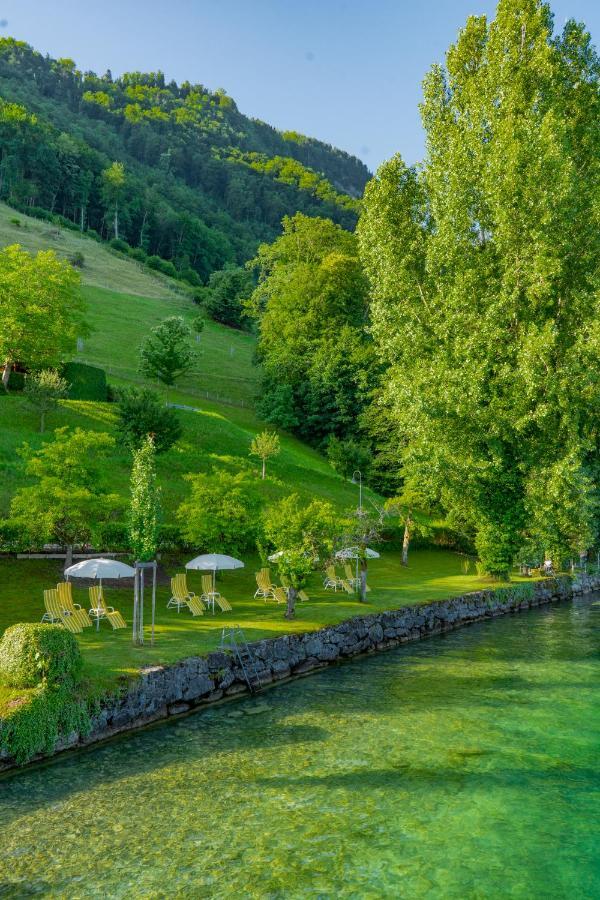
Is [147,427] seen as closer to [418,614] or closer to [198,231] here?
[418,614]

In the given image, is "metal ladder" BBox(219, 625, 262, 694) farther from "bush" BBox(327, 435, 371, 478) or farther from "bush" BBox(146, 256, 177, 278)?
"bush" BBox(146, 256, 177, 278)

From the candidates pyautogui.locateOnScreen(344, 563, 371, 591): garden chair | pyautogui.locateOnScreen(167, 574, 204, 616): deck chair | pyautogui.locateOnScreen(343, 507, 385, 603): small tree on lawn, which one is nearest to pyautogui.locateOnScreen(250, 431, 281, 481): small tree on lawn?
pyautogui.locateOnScreen(344, 563, 371, 591): garden chair

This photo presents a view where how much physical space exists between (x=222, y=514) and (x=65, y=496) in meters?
5.99

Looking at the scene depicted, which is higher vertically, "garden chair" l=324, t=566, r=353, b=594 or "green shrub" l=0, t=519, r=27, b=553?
"green shrub" l=0, t=519, r=27, b=553

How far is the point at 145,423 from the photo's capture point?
129 ft

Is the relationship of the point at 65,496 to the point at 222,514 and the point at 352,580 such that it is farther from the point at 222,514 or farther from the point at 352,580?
the point at 352,580

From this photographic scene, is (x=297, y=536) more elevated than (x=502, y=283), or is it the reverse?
(x=502, y=283)

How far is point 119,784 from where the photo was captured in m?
12.7

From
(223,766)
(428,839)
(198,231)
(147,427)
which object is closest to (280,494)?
(147,427)

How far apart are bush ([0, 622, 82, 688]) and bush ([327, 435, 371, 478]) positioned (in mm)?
36413

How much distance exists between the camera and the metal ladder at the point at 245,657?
18.5m

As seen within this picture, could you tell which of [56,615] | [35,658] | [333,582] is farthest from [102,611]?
[333,582]

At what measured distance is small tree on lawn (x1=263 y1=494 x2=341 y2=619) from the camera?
23.5 m

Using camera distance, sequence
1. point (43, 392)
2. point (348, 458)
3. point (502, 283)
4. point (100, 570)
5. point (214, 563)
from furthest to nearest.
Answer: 1. point (348, 458)
2. point (43, 392)
3. point (502, 283)
4. point (214, 563)
5. point (100, 570)
